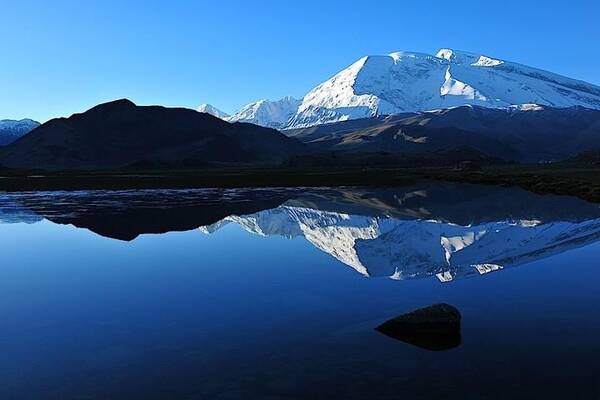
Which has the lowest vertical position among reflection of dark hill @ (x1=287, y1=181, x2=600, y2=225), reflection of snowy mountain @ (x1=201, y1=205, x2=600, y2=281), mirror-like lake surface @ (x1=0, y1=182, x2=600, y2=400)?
mirror-like lake surface @ (x1=0, y1=182, x2=600, y2=400)

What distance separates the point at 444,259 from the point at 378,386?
1417 cm

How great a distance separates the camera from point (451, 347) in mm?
12602

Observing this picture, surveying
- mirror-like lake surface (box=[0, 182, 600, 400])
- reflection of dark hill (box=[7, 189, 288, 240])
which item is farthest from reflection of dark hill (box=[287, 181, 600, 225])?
reflection of dark hill (box=[7, 189, 288, 240])

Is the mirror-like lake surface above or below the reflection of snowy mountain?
below

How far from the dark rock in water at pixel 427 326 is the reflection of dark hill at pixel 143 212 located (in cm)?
2178

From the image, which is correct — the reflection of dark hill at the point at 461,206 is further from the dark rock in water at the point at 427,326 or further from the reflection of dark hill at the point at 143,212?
the dark rock in water at the point at 427,326

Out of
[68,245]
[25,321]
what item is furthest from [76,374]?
[68,245]

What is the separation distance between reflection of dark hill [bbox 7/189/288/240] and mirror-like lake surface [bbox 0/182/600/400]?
4.59ft

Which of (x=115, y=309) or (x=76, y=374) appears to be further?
(x=115, y=309)

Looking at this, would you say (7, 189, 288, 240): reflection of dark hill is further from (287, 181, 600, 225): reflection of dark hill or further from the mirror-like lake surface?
(287, 181, 600, 225): reflection of dark hill

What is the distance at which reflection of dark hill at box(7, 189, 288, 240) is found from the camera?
36.7 meters

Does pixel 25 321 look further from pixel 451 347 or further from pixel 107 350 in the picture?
pixel 451 347

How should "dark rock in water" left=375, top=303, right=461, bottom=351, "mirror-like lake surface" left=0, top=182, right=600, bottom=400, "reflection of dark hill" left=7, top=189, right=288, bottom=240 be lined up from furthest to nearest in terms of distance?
"reflection of dark hill" left=7, top=189, right=288, bottom=240 → "dark rock in water" left=375, top=303, right=461, bottom=351 → "mirror-like lake surface" left=0, top=182, right=600, bottom=400

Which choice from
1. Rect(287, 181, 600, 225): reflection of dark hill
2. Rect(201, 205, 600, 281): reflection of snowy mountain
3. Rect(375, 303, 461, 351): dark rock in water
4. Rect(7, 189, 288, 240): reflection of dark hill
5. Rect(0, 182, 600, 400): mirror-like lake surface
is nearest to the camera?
Rect(0, 182, 600, 400): mirror-like lake surface
